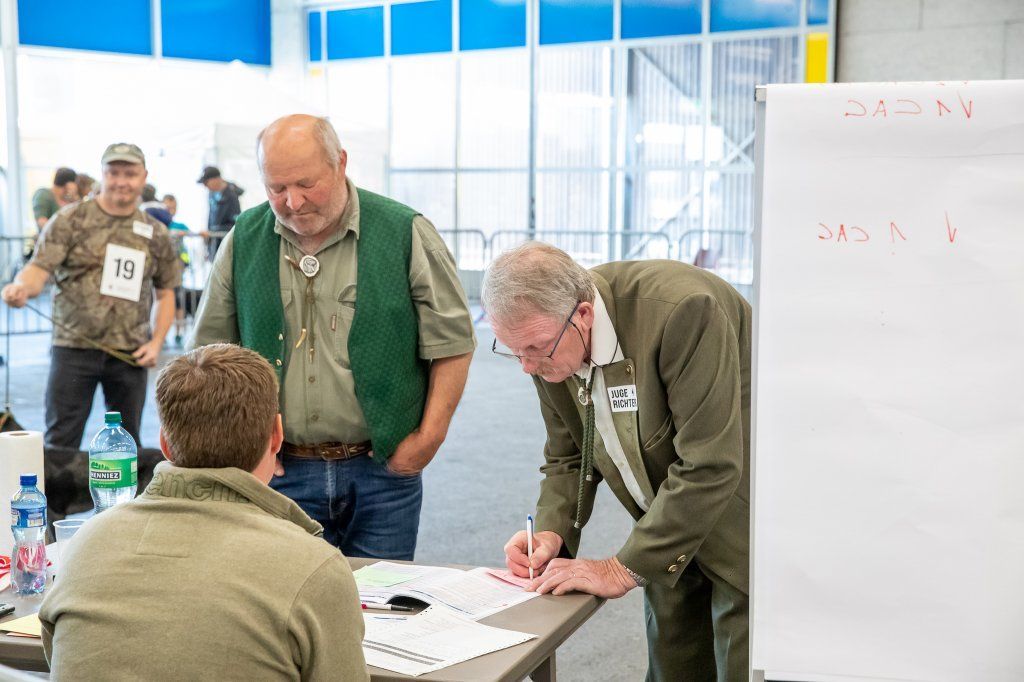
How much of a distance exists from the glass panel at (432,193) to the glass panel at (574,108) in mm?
1579

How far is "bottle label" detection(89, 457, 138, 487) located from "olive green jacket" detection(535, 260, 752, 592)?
98 cm

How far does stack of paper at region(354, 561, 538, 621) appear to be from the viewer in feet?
6.66

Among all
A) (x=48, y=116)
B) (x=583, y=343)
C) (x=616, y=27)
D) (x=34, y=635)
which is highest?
(x=616, y=27)

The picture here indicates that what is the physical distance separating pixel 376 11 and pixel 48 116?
472 cm

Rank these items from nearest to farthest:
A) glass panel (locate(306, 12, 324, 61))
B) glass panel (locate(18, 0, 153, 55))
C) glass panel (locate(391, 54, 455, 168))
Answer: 1. glass panel (locate(18, 0, 153, 55))
2. glass panel (locate(391, 54, 455, 168))
3. glass panel (locate(306, 12, 324, 61))

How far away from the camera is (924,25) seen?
1166cm

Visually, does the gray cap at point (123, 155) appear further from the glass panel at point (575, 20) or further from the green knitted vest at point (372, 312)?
the glass panel at point (575, 20)

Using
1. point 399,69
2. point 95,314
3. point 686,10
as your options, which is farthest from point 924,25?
point 95,314

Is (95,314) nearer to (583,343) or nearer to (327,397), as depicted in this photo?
(327,397)

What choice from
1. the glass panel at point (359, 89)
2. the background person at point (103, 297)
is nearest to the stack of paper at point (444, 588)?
the background person at point (103, 297)

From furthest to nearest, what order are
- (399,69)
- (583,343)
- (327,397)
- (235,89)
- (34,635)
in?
(399,69), (235,89), (327,397), (583,343), (34,635)

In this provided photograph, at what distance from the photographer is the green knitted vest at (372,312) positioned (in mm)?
2541

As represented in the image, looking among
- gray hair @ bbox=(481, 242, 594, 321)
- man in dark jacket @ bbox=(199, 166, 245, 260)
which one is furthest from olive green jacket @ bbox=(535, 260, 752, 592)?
man in dark jacket @ bbox=(199, 166, 245, 260)

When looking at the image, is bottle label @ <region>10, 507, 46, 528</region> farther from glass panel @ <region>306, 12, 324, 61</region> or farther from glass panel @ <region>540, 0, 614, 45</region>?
glass panel @ <region>306, 12, 324, 61</region>
